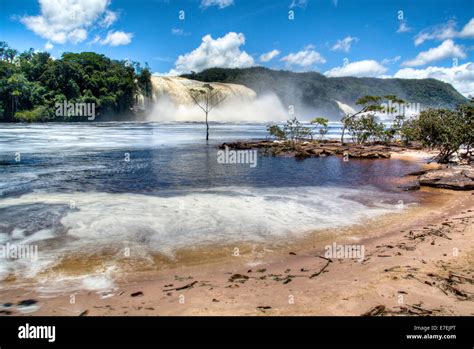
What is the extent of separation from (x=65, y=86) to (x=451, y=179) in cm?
8104

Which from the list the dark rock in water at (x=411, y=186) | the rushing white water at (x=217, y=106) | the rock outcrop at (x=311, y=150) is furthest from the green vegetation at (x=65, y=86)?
the dark rock in water at (x=411, y=186)

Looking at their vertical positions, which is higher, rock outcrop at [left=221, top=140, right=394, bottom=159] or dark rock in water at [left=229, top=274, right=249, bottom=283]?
rock outcrop at [left=221, top=140, right=394, bottom=159]

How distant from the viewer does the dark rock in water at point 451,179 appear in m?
17.0

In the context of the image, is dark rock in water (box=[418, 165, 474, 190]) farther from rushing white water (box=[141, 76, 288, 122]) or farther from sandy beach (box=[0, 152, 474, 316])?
rushing white water (box=[141, 76, 288, 122])

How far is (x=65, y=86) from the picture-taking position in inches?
3172

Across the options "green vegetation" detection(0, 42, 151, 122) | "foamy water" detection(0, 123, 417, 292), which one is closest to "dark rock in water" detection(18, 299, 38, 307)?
"foamy water" detection(0, 123, 417, 292)

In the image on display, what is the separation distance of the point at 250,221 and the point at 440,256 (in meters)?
5.54

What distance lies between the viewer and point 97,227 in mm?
10961

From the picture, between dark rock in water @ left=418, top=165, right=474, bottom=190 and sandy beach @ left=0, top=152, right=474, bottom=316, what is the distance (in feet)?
26.1

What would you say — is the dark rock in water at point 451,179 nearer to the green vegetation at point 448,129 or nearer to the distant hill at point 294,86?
the green vegetation at point 448,129

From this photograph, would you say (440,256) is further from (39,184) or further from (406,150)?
(406,150)

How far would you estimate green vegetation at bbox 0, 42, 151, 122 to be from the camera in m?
74.6

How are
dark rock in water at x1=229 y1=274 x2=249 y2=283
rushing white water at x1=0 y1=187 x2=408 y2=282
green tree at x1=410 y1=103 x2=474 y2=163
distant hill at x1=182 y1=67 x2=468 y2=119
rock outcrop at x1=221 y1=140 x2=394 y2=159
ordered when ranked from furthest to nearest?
1. distant hill at x1=182 y1=67 x2=468 y2=119
2. rock outcrop at x1=221 y1=140 x2=394 y2=159
3. green tree at x1=410 y1=103 x2=474 y2=163
4. rushing white water at x1=0 y1=187 x2=408 y2=282
5. dark rock in water at x1=229 y1=274 x2=249 y2=283
